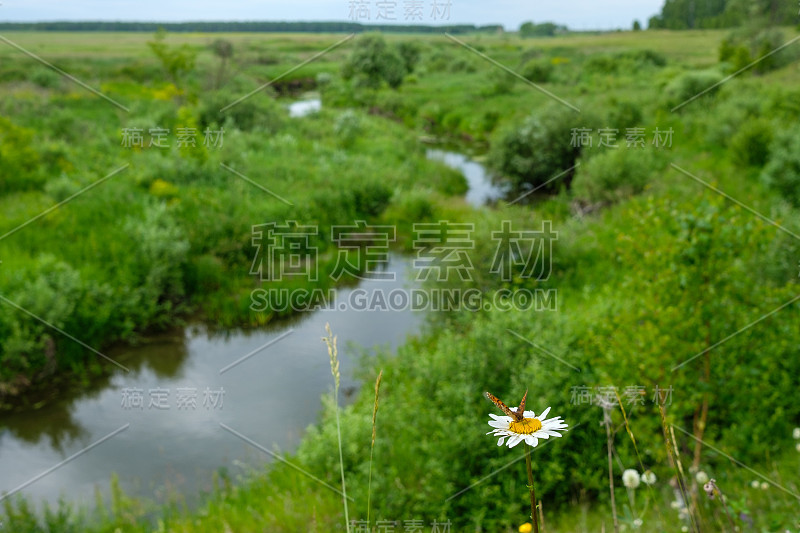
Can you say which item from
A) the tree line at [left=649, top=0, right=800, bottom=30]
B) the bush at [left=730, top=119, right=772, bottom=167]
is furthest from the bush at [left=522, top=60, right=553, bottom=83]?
the bush at [left=730, top=119, right=772, bottom=167]

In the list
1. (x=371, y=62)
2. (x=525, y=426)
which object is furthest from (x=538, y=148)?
(x=371, y=62)

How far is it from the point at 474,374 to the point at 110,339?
543 centimetres

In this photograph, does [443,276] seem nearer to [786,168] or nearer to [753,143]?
[786,168]

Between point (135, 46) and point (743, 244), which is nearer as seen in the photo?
point (743, 244)

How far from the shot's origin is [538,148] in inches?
520

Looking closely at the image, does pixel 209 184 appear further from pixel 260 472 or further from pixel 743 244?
pixel 743 244

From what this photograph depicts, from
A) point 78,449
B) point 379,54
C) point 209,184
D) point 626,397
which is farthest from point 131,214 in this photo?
point 379,54

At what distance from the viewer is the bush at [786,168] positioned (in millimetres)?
9344

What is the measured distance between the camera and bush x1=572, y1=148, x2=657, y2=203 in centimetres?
1065

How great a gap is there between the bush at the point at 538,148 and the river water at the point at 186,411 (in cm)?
594

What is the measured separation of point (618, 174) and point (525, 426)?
10788mm

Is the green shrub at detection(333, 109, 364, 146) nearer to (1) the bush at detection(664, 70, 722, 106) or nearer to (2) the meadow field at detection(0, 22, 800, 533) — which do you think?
(2) the meadow field at detection(0, 22, 800, 533)

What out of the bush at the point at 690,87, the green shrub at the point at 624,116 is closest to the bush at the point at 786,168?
the green shrub at the point at 624,116

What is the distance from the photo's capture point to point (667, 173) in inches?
464
